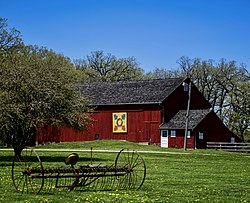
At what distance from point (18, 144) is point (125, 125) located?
1312 inches

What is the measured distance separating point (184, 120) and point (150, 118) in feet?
13.1

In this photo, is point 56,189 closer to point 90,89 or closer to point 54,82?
point 54,82

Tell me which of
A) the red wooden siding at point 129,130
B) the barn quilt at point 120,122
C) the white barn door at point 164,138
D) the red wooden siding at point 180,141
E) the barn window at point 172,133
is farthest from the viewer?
the barn quilt at point 120,122

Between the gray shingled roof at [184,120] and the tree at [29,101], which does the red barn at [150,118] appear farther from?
the tree at [29,101]

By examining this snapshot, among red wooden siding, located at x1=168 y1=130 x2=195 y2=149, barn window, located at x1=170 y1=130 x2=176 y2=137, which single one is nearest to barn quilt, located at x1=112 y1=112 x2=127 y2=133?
barn window, located at x1=170 y1=130 x2=176 y2=137

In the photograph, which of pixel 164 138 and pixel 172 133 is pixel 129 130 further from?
pixel 172 133

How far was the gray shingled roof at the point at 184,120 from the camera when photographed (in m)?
61.0


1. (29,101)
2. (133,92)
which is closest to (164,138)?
(133,92)

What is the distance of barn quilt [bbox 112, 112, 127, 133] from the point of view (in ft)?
214

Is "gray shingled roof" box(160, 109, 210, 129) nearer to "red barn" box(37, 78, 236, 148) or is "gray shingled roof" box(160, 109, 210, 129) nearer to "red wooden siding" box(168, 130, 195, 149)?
"red barn" box(37, 78, 236, 148)

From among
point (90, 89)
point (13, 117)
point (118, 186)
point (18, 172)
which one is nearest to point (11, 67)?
point (13, 117)

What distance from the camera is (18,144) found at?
32375 mm

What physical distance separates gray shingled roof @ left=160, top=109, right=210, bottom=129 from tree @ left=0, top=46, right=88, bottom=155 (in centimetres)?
2769

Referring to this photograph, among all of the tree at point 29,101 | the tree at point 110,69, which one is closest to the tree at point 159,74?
the tree at point 110,69
